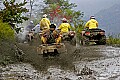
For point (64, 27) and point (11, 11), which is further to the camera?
point (64, 27)

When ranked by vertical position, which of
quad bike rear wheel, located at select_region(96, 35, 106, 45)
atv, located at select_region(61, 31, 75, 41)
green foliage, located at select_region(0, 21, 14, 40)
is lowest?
quad bike rear wheel, located at select_region(96, 35, 106, 45)

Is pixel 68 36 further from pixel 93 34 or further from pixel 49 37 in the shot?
pixel 49 37

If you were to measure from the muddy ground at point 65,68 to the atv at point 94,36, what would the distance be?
639cm

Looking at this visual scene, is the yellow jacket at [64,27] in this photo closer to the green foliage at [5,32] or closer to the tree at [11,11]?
the tree at [11,11]

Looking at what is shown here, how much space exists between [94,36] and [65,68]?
11.2 meters

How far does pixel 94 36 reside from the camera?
23328 mm

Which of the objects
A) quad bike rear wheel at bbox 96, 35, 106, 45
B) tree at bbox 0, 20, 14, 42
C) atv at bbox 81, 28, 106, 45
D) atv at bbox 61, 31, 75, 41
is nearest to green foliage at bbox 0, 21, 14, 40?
tree at bbox 0, 20, 14, 42

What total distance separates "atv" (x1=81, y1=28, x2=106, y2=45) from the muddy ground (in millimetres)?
6393

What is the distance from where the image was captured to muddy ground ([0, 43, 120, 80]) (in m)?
10.6

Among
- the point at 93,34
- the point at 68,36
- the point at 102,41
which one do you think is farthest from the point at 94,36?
the point at 68,36

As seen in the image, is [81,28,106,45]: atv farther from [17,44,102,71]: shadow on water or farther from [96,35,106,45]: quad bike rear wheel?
[17,44,102,71]: shadow on water

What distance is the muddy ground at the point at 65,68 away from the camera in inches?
419

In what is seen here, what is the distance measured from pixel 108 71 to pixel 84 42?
12.8 m

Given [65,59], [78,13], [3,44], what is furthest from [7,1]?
[78,13]
